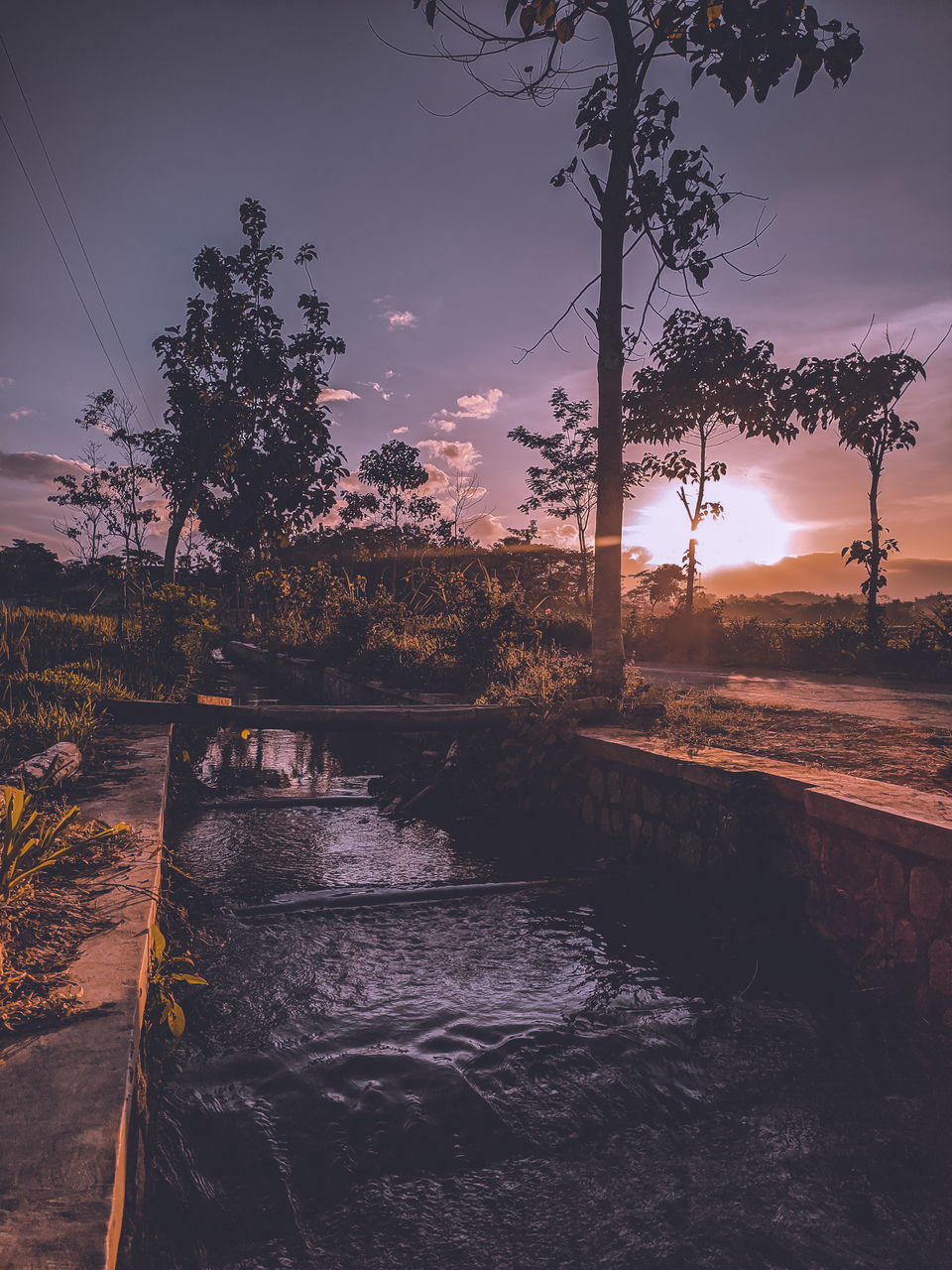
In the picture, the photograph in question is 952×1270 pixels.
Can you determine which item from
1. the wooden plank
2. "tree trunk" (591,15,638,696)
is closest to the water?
the wooden plank

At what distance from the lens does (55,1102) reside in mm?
1419

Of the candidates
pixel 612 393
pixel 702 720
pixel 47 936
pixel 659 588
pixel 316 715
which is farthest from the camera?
pixel 659 588

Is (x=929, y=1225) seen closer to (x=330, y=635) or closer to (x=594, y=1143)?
(x=594, y=1143)

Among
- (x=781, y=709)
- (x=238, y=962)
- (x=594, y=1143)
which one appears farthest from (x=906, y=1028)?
(x=781, y=709)

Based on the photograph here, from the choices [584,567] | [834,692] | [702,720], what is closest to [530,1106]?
[702,720]

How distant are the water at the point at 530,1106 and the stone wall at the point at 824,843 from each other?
0.23 m

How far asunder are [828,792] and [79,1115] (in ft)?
9.25

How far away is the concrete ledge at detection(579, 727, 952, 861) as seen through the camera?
2.51 m

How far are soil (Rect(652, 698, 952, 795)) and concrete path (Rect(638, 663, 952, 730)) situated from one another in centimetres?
51

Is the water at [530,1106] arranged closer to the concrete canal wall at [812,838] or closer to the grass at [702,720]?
the concrete canal wall at [812,838]

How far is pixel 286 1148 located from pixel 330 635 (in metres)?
10.0

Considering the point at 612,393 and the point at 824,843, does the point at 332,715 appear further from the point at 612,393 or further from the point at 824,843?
the point at 612,393

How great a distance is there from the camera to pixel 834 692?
8.17 meters

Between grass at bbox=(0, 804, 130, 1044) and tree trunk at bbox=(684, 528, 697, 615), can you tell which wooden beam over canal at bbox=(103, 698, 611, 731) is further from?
tree trunk at bbox=(684, 528, 697, 615)
